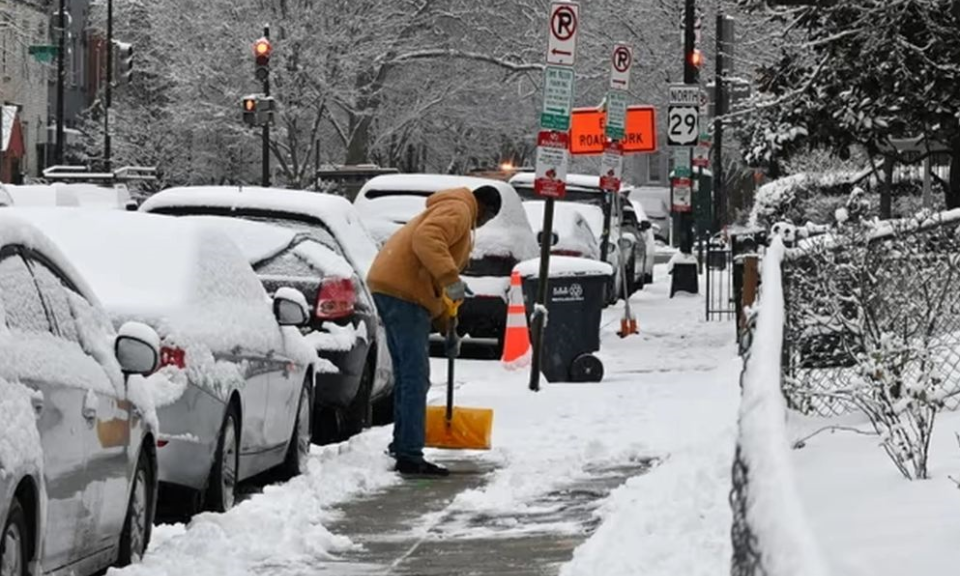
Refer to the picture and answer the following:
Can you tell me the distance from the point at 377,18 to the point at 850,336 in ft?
140

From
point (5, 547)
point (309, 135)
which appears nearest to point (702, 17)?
point (309, 135)

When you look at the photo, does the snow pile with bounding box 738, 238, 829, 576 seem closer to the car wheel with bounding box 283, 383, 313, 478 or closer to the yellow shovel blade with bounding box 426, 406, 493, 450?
the car wheel with bounding box 283, 383, 313, 478

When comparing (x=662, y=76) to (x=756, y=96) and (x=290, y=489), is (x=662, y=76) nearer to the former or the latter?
(x=756, y=96)

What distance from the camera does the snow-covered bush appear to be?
32.3ft

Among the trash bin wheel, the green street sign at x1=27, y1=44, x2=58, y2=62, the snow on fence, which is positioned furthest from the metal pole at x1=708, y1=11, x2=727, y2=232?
the snow on fence

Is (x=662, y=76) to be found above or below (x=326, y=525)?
above

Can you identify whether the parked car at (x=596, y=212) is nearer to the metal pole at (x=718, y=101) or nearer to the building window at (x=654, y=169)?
the metal pole at (x=718, y=101)

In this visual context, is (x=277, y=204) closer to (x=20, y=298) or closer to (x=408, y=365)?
(x=408, y=365)

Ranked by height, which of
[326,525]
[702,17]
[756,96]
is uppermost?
[702,17]

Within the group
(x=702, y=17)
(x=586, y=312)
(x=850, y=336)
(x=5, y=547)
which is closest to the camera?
(x=5, y=547)

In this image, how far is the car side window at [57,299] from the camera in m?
7.67

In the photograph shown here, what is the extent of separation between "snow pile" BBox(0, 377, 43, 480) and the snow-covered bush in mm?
3773

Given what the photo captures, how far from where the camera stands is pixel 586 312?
18.8m

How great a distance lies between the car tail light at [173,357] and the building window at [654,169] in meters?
87.1
